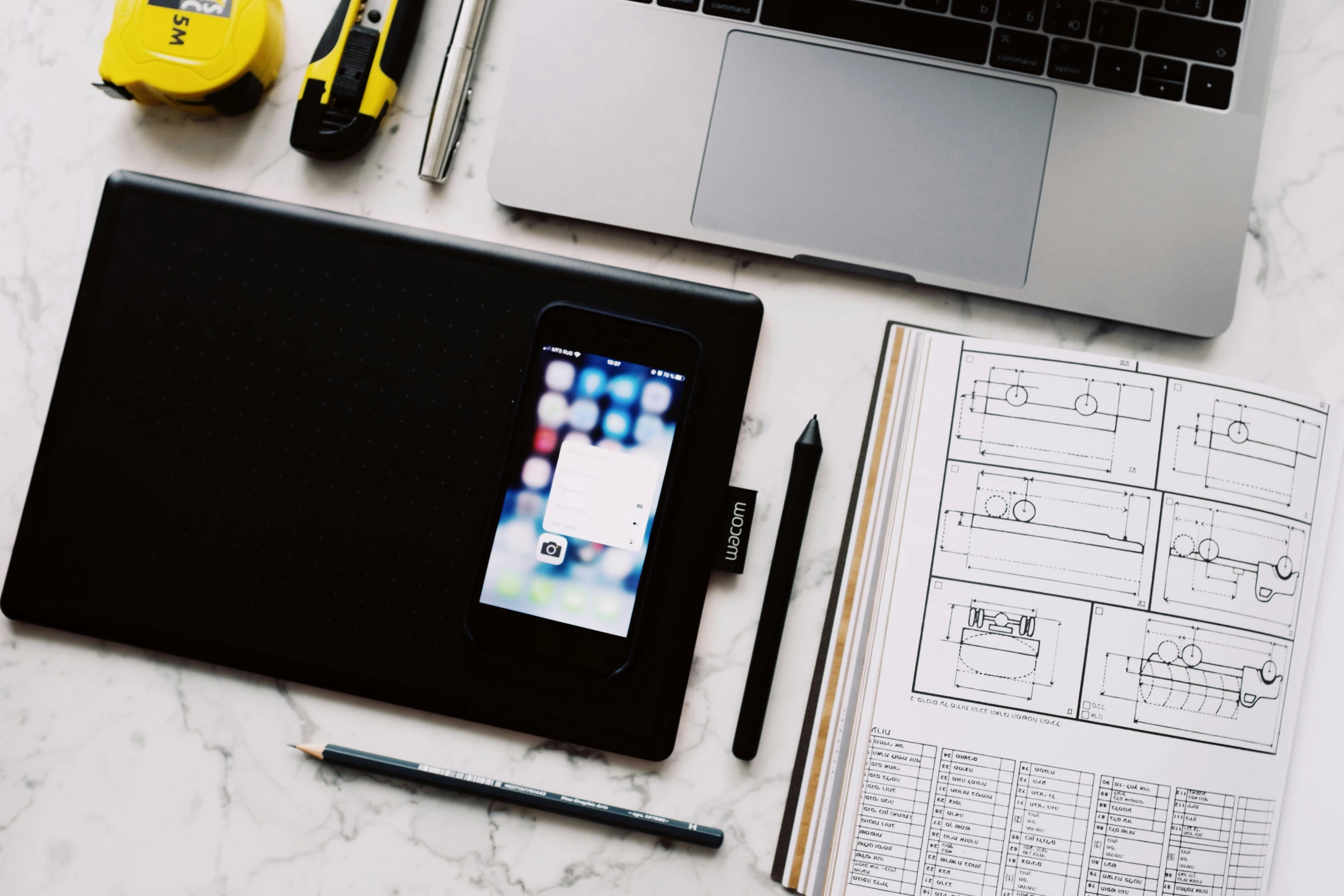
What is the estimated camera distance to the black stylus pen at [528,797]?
20.5 inches

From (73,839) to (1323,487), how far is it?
0.77 metres

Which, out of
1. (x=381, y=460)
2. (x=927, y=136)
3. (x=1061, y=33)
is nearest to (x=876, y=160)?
(x=927, y=136)

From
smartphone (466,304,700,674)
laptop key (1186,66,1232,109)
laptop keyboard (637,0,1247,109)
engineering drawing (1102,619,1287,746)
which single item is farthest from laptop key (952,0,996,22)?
engineering drawing (1102,619,1287,746)

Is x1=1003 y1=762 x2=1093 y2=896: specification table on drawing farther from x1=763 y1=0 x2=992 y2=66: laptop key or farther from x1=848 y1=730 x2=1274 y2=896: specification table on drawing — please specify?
x1=763 y1=0 x2=992 y2=66: laptop key

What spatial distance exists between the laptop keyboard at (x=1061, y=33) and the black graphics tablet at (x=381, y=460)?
172mm

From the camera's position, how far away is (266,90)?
582 mm

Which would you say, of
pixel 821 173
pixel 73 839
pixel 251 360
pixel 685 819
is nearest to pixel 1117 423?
pixel 821 173

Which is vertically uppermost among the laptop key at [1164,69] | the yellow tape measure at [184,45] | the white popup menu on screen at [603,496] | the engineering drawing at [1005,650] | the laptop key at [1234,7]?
the laptop key at [1234,7]

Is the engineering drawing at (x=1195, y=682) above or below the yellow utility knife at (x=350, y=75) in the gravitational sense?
below

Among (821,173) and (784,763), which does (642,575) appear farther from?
(821,173)

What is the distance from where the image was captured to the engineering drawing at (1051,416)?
52cm

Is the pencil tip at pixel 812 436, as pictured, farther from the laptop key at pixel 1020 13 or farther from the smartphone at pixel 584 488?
the laptop key at pixel 1020 13

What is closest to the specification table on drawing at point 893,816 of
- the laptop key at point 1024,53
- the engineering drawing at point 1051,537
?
the engineering drawing at point 1051,537

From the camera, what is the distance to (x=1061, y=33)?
0.54 m
